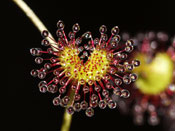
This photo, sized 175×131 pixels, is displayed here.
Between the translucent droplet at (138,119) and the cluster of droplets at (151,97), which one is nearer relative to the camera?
the cluster of droplets at (151,97)

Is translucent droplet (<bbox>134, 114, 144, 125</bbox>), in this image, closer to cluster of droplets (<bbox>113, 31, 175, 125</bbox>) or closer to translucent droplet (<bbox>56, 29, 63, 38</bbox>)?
cluster of droplets (<bbox>113, 31, 175, 125</bbox>)

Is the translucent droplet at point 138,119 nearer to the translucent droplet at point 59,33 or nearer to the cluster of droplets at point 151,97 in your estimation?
the cluster of droplets at point 151,97

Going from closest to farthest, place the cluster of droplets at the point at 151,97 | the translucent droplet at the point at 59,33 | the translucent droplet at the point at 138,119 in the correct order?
the translucent droplet at the point at 59,33 → the cluster of droplets at the point at 151,97 → the translucent droplet at the point at 138,119

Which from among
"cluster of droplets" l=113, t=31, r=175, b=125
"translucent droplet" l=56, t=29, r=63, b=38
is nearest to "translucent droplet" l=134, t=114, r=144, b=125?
"cluster of droplets" l=113, t=31, r=175, b=125

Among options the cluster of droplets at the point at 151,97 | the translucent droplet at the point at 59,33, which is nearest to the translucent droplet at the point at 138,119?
the cluster of droplets at the point at 151,97

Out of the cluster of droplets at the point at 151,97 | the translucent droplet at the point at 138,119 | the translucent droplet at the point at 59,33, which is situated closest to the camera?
the translucent droplet at the point at 59,33

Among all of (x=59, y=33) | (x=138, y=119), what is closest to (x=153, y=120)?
(x=138, y=119)

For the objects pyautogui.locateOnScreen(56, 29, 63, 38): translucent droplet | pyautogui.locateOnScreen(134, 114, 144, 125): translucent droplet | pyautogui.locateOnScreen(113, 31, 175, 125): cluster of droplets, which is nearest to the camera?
pyautogui.locateOnScreen(56, 29, 63, 38): translucent droplet

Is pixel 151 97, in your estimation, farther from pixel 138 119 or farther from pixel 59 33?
pixel 59 33
